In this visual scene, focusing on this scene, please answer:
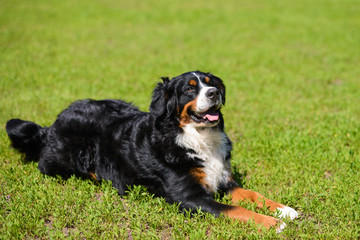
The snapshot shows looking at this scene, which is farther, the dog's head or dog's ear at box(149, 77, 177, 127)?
dog's ear at box(149, 77, 177, 127)

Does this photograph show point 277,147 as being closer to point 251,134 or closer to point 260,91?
point 251,134

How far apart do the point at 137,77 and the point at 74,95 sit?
185cm

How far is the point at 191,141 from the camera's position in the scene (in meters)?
4.10

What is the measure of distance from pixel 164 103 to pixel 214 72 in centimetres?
575

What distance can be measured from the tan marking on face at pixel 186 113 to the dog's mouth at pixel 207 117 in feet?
0.19

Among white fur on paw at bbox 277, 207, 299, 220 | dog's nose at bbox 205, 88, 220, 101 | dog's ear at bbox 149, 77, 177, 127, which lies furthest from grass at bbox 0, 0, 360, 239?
dog's nose at bbox 205, 88, 220, 101

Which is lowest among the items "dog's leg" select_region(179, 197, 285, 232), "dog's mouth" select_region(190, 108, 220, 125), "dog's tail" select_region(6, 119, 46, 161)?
"dog's leg" select_region(179, 197, 285, 232)

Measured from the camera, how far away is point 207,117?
13.3 ft

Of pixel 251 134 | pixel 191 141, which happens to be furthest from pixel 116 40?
pixel 191 141

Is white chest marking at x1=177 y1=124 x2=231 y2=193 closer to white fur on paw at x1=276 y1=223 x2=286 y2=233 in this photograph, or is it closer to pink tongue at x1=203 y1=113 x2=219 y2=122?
pink tongue at x1=203 y1=113 x2=219 y2=122

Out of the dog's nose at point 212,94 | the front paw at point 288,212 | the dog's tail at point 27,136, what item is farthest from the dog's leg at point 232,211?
the dog's tail at point 27,136

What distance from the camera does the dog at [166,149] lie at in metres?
3.96

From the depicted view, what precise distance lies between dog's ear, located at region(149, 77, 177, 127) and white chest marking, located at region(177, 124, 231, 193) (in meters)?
0.28

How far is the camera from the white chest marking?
4090mm
